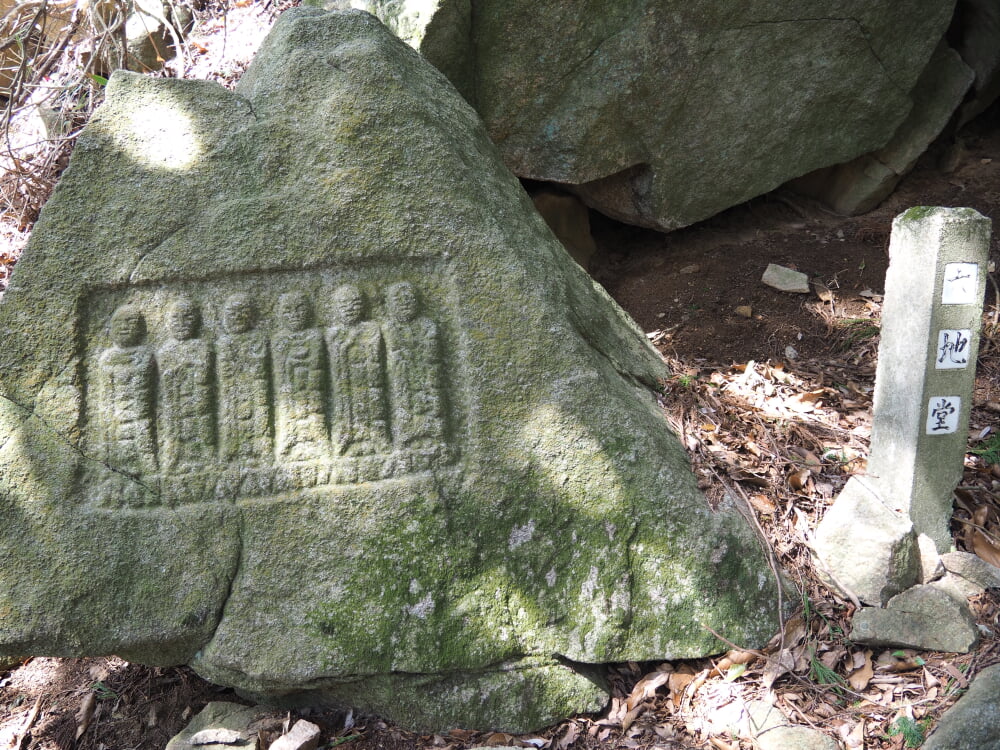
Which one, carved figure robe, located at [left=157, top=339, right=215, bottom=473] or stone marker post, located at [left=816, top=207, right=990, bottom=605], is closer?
stone marker post, located at [left=816, top=207, right=990, bottom=605]

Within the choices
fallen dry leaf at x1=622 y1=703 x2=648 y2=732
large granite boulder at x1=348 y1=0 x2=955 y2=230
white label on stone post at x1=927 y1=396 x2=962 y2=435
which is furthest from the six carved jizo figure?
large granite boulder at x1=348 y1=0 x2=955 y2=230

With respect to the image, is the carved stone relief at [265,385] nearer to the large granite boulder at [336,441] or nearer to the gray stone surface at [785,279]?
the large granite boulder at [336,441]

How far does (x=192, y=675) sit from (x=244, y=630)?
0.61 meters

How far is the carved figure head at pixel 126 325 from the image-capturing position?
223 cm

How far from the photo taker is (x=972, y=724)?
1.85 m

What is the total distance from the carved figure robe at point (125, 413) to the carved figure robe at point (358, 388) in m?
0.53

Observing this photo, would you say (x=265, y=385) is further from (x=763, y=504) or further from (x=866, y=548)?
(x=866, y=548)

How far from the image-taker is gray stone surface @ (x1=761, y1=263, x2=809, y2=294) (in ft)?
12.3

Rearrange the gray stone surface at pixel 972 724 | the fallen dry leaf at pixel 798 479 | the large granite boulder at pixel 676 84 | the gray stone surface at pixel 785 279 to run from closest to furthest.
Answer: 1. the gray stone surface at pixel 972 724
2. the fallen dry leaf at pixel 798 479
3. the large granite boulder at pixel 676 84
4. the gray stone surface at pixel 785 279

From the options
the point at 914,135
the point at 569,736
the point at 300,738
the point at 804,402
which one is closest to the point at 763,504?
the point at 804,402

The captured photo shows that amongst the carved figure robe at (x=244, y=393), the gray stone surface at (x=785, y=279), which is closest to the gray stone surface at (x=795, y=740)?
the carved figure robe at (x=244, y=393)

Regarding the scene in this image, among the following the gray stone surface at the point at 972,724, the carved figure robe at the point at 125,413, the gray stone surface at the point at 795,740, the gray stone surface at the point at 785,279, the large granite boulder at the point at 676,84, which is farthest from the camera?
the gray stone surface at the point at 785,279

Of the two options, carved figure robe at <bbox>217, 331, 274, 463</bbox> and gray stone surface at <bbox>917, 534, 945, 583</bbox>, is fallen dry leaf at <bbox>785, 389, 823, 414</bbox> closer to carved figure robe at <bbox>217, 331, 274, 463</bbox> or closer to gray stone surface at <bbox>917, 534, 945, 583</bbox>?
gray stone surface at <bbox>917, 534, 945, 583</bbox>

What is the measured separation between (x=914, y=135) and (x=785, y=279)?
49.3 inches
